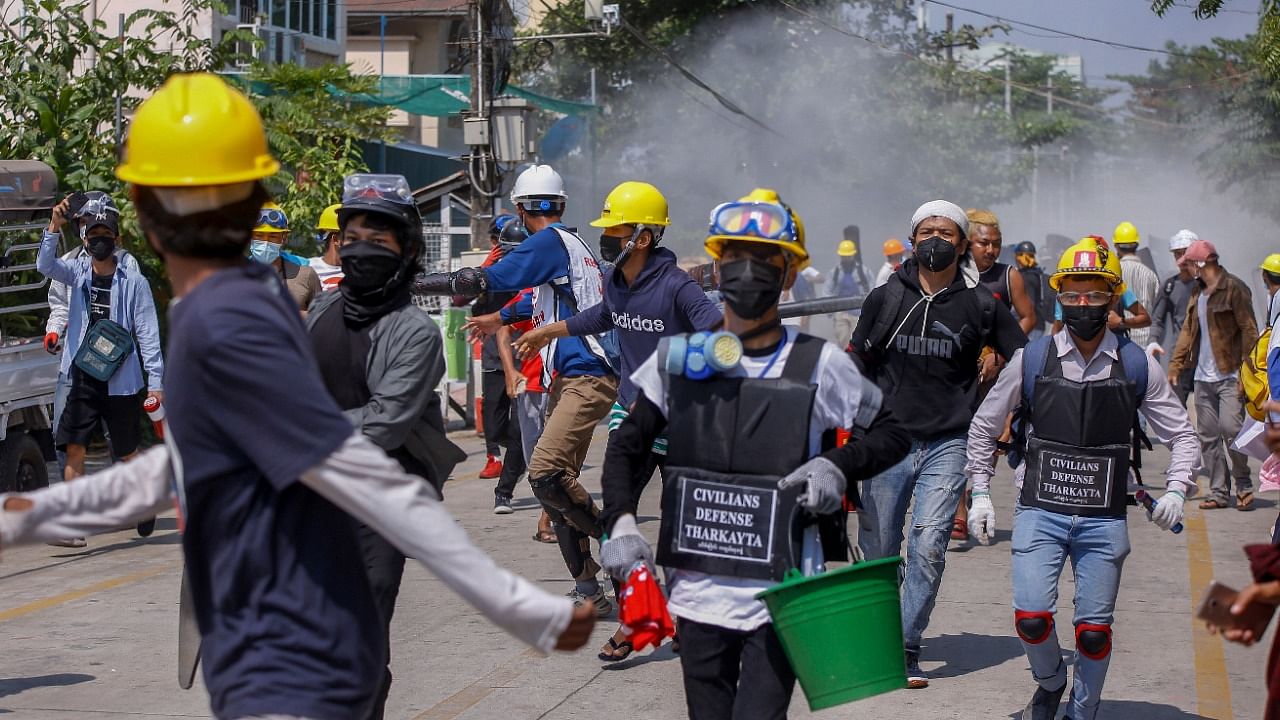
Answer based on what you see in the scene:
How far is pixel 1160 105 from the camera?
79875 mm

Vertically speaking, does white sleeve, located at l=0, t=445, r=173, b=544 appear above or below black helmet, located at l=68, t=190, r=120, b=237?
below

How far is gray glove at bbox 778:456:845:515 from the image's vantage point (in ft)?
13.2

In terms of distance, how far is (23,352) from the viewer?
10719 millimetres

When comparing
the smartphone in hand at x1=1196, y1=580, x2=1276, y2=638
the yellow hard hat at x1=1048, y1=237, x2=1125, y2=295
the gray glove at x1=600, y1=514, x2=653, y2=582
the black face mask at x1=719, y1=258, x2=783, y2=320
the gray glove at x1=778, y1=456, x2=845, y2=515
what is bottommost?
the smartphone in hand at x1=1196, y1=580, x2=1276, y2=638

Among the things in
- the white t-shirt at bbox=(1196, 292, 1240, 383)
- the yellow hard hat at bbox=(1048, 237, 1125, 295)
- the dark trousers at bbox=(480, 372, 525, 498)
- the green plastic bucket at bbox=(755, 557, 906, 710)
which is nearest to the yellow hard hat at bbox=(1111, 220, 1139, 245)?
the white t-shirt at bbox=(1196, 292, 1240, 383)

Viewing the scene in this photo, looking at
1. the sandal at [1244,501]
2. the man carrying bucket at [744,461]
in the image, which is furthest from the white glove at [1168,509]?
the sandal at [1244,501]

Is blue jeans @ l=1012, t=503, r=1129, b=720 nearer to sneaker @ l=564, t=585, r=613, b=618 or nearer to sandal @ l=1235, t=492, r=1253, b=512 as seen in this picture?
sneaker @ l=564, t=585, r=613, b=618

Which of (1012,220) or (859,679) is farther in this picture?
(1012,220)

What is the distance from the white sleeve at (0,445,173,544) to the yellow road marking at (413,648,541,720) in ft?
11.5

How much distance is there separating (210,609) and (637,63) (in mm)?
34527

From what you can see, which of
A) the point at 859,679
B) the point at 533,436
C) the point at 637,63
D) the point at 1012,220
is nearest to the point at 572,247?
the point at 533,436

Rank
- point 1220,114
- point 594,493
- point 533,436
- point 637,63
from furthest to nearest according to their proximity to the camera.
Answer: point 1220,114 → point 637,63 → point 594,493 → point 533,436

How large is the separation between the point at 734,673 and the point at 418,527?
1.71m

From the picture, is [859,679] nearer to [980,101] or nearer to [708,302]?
[708,302]
